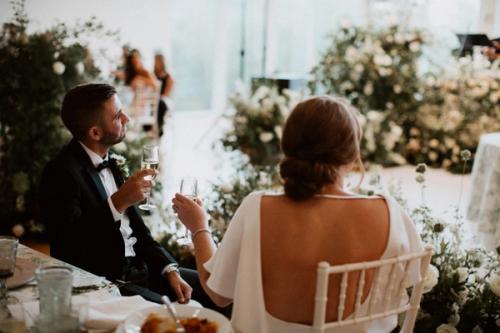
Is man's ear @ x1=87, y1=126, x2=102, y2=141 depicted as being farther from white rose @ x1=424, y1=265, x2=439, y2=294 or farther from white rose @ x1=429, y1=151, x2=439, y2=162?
white rose @ x1=429, y1=151, x2=439, y2=162

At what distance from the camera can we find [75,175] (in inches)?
85.9

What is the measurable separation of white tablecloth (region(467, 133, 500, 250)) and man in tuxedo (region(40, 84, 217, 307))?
2.30 meters

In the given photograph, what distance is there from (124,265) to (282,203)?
96cm

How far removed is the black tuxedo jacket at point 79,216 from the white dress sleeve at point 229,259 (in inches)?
25.6

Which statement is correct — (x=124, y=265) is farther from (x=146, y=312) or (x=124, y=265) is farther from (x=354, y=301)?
(x=354, y=301)

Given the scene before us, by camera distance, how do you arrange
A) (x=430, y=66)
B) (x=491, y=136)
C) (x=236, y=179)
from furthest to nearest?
(x=430, y=66) → (x=491, y=136) → (x=236, y=179)

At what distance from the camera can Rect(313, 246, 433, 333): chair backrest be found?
141 centimetres

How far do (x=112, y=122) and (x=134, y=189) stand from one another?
352 mm

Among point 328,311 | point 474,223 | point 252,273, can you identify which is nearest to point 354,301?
point 328,311

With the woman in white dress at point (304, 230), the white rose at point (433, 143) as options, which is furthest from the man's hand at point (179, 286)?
the white rose at point (433, 143)

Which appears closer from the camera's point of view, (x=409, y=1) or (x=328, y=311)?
(x=328, y=311)

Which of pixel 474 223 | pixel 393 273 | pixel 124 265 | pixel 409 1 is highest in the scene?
pixel 409 1

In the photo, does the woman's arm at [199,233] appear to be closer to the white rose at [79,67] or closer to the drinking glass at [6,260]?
the drinking glass at [6,260]

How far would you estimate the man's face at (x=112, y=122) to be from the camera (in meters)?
2.29
